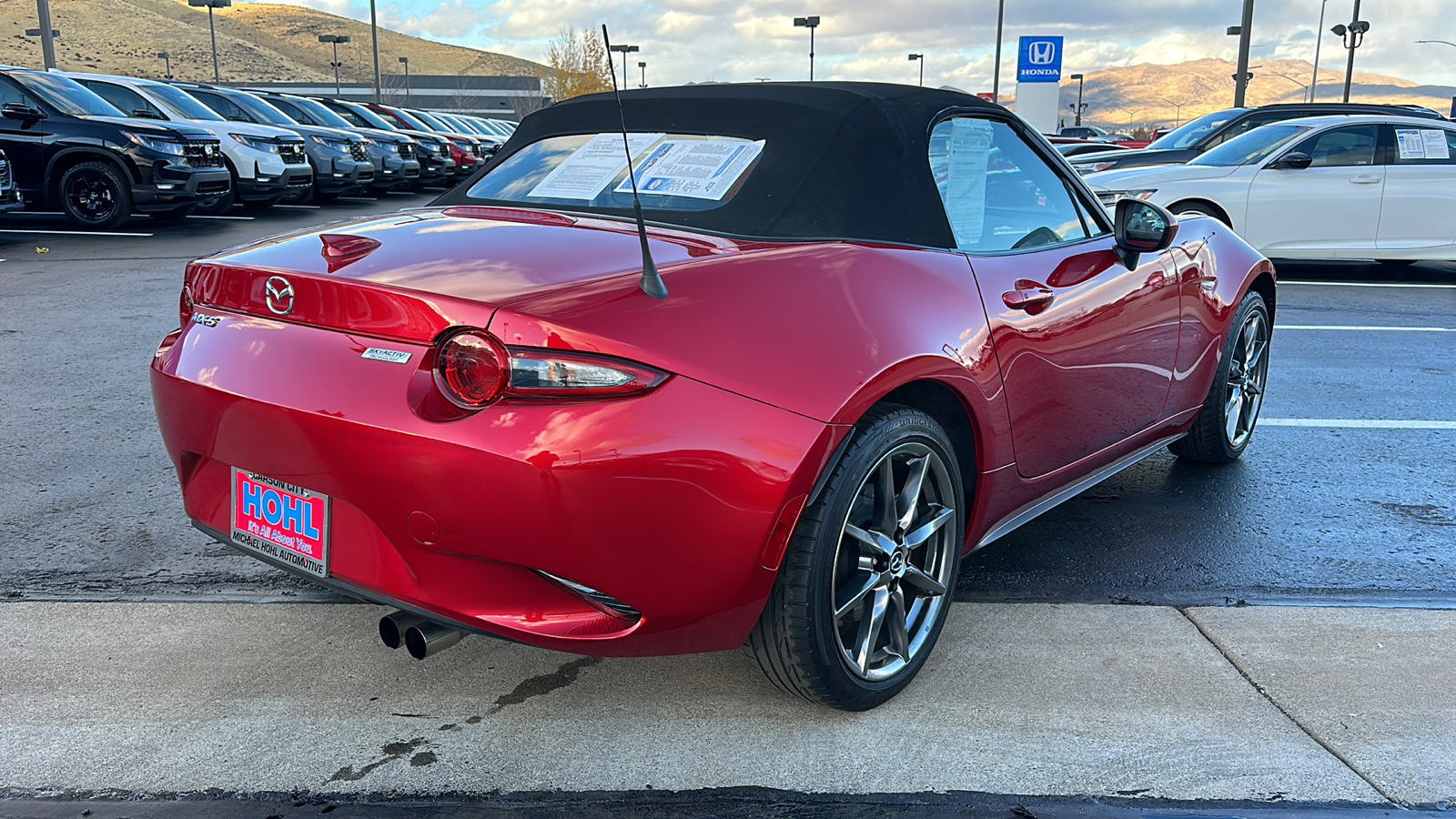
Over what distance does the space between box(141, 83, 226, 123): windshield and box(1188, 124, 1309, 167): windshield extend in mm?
11816

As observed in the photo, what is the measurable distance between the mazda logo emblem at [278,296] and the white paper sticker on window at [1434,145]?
11.6 meters

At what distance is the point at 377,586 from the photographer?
2377 millimetres

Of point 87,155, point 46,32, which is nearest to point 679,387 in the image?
point 87,155

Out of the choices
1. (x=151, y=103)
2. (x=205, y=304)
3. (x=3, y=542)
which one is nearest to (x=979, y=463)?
(x=205, y=304)

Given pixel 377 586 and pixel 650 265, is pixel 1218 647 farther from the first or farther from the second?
pixel 377 586

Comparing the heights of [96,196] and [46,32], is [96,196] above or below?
below

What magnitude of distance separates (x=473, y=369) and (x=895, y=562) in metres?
Result: 1.12

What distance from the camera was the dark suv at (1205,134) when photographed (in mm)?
12453

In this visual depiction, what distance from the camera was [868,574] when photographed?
270 centimetres

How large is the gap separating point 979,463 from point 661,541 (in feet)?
3.59

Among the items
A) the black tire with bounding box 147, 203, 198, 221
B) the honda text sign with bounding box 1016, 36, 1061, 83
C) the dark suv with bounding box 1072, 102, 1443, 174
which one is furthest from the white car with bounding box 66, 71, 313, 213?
Result: the honda text sign with bounding box 1016, 36, 1061, 83

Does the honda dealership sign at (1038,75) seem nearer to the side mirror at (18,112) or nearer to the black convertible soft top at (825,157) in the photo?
the side mirror at (18,112)

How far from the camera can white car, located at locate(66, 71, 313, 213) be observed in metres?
14.0

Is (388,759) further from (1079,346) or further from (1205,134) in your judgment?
(1205,134)
